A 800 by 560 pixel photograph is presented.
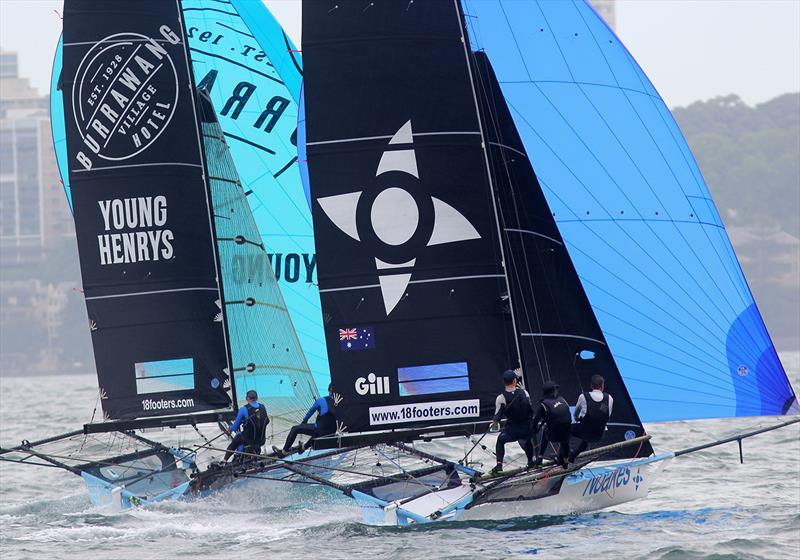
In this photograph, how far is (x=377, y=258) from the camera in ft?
38.2

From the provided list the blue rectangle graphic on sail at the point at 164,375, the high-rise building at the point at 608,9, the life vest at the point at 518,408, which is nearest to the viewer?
the life vest at the point at 518,408

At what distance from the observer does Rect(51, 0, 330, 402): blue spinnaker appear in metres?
16.4

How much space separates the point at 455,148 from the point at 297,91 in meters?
5.57

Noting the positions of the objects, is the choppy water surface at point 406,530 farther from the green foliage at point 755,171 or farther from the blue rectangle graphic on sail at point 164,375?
the green foliage at point 755,171

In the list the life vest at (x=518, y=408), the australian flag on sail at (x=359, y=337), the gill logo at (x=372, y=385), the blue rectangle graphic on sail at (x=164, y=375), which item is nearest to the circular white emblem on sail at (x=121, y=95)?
the blue rectangle graphic on sail at (x=164, y=375)

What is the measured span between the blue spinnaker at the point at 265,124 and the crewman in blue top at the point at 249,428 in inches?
107

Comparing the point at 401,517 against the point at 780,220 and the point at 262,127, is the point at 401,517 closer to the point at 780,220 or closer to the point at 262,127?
the point at 262,127

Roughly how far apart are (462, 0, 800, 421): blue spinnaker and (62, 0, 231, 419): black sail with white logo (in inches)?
145

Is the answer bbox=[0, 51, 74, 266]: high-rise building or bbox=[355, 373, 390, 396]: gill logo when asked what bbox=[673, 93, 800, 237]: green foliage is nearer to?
bbox=[0, 51, 74, 266]: high-rise building

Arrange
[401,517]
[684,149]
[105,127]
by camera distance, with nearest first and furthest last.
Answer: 1. [401,517]
2. [684,149]
3. [105,127]

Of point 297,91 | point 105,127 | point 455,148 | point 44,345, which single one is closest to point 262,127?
point 297,91

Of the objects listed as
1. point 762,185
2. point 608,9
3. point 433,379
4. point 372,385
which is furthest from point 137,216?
point 608,9

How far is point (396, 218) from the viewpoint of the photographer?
1169cm

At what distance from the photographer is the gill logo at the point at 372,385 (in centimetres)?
1164
